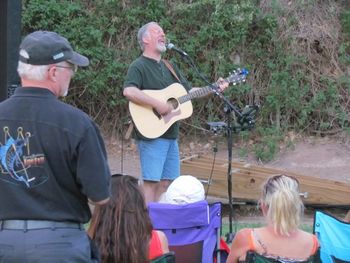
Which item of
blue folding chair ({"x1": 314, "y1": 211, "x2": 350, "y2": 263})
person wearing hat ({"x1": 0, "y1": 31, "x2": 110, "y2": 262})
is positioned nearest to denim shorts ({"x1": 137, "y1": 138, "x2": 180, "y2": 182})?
blue folding chair ({"x1": 314, "y1": 211, "x2": 350, "y2": 263})

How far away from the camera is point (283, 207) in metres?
3.43

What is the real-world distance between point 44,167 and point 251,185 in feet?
13.7

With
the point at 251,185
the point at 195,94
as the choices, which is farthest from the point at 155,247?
the point at 251,185

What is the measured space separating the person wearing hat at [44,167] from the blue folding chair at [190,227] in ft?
3.74

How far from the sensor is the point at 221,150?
9859 millimetres

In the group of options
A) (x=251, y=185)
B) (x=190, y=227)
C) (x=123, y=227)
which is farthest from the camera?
(x=251, y=185)

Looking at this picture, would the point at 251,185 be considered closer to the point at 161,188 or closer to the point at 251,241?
the point at 161,188

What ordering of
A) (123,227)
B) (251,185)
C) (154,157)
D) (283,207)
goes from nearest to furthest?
(123,227), (283,207), (154,157), (251,185)

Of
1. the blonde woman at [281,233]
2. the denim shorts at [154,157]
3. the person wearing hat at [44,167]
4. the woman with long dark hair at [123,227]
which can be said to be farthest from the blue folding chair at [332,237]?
the denim shorts at [154,157]

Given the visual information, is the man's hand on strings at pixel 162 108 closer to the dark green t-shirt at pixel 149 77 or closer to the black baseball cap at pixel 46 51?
the dark green t-shirt at pixel 149 77

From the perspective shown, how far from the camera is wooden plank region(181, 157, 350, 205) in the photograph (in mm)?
6668

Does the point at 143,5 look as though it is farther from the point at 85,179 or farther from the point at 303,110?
the point at 85,179

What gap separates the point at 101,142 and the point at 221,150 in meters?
7.00

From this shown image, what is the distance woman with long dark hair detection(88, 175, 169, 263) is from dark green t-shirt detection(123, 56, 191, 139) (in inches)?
101
